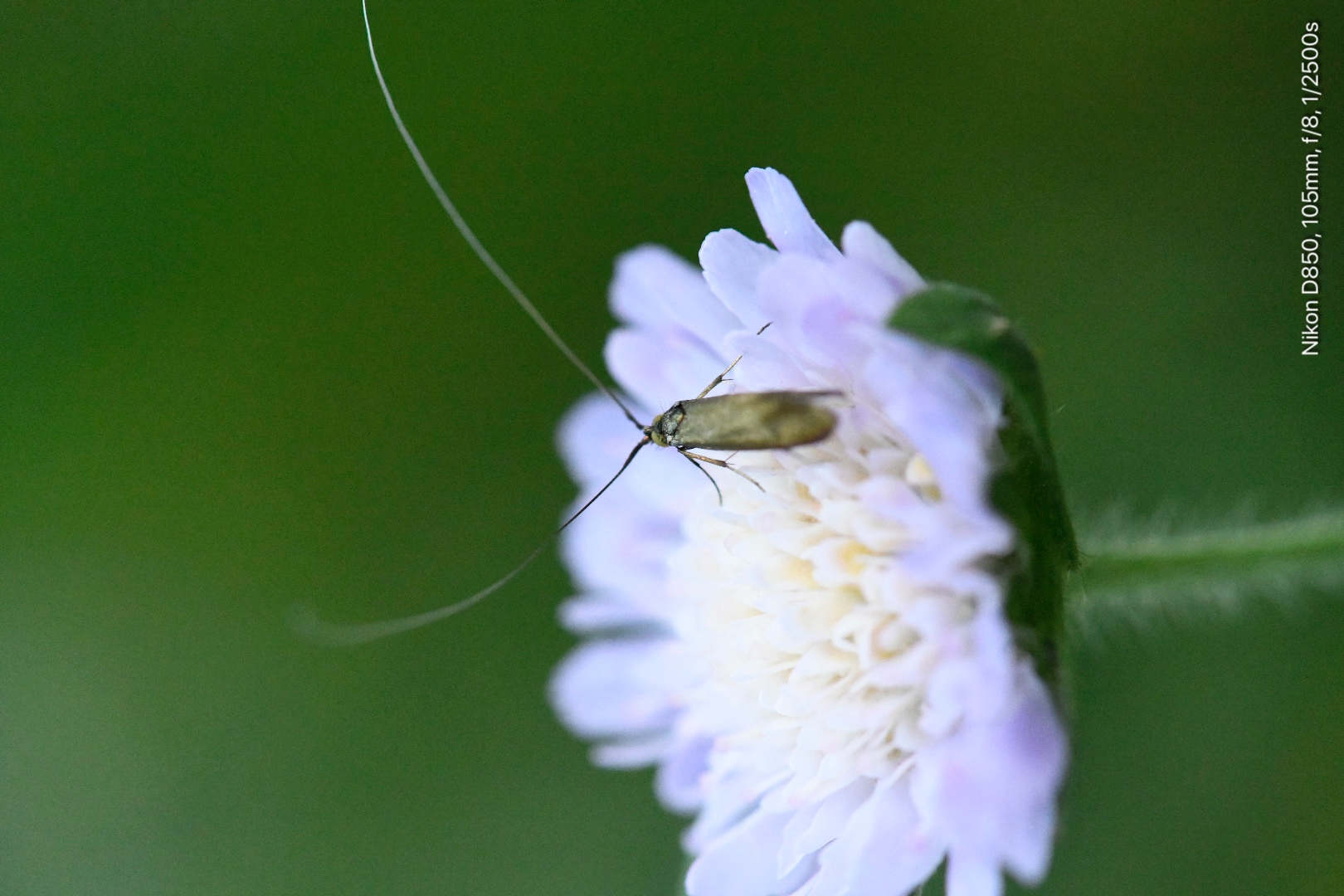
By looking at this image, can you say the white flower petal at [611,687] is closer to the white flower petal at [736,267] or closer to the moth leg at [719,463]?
the moth leg at [719,463]

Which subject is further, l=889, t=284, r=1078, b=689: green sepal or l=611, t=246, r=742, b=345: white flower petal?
l=611, t=246, r=742, b=345: white flower petal

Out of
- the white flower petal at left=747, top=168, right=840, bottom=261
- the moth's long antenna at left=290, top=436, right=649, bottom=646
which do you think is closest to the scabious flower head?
the white flower petal at left=747, top=168, right=840, bottom=261

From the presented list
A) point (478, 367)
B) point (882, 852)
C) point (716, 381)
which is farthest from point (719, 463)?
point (478, 367)

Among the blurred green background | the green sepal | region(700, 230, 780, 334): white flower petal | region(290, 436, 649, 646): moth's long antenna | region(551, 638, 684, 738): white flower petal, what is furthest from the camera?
region(290, 436, 649, 646): moth's long antenna

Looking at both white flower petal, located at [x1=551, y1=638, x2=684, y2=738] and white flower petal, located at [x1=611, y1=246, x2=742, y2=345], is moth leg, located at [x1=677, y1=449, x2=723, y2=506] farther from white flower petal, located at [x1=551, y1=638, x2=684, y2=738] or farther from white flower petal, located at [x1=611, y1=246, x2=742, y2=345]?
white flower petal, located at [x1=551, y1=638, x2=684, y2=738]

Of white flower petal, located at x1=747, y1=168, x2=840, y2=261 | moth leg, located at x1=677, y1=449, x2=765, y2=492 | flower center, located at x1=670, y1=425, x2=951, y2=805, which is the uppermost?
white flower petal, located at x1=747, y1=168, x2=840, y2=261

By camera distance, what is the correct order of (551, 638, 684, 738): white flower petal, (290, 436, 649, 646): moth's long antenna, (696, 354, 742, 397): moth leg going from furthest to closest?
(290, 436, 649, 646): moth's long antenna < (551, 638, 684, 738): white flower petal < (696, 354, 742, 397): moth leg

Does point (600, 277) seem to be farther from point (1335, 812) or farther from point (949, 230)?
point (1335, 812)
